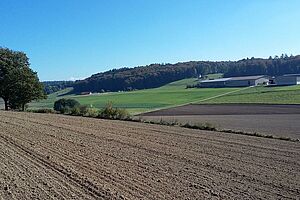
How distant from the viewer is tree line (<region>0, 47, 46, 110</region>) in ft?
220

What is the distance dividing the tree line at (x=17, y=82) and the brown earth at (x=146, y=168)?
4146 centimetres

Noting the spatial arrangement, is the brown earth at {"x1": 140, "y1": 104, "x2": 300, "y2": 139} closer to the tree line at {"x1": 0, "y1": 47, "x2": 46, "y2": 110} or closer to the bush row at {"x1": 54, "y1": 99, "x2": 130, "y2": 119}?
the bush row at {"x1": 54, "y1": 99, "x2": 130, "y2": 119}

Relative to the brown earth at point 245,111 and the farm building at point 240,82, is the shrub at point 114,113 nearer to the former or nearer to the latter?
the brown earth at point 245,111

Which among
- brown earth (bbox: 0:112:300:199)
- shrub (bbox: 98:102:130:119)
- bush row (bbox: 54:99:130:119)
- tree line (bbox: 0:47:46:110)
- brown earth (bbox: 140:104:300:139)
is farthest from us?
tree line (bbox: 0:47:46:110)

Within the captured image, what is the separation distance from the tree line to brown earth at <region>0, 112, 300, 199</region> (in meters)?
41.5

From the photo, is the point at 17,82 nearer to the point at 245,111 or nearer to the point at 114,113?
the point at 114,113

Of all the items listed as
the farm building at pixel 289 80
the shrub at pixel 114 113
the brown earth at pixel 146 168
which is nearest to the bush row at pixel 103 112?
the shrub at pixel 114 113

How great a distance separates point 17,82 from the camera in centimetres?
6706

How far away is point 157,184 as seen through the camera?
1344 centimetres

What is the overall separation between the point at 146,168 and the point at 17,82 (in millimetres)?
54704

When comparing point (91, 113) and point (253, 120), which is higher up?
point (91, 113)

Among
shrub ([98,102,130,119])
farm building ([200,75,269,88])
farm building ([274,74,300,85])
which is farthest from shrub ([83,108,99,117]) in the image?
farm building ([200,75,269,88])

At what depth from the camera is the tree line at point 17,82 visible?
67.1m

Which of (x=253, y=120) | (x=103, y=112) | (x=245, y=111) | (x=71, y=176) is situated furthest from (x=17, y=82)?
(x=71, y=176)
